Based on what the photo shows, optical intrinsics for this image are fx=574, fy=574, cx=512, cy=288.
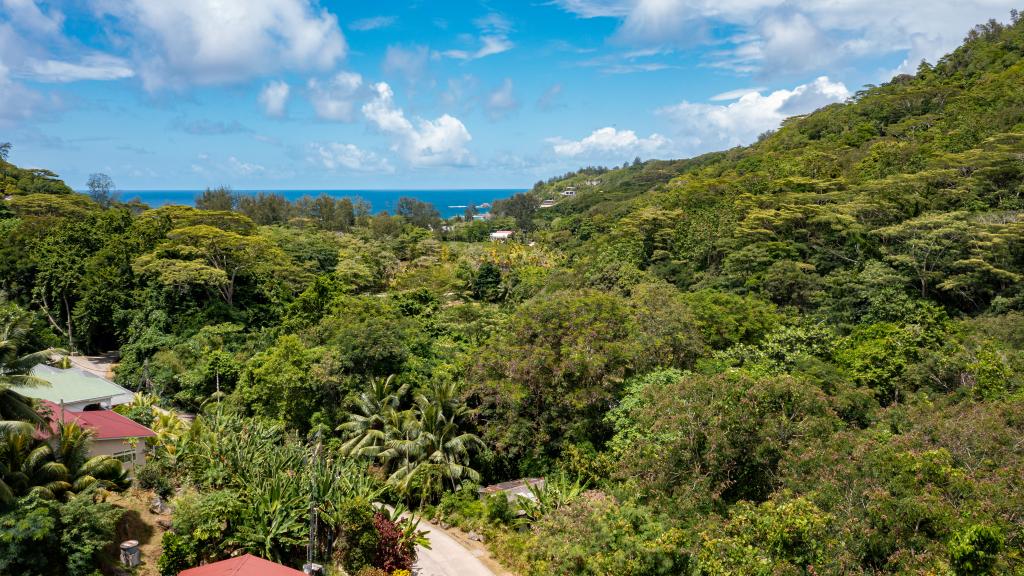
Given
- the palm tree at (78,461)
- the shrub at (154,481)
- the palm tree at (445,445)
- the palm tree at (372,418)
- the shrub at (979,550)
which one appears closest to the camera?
the shrub at (979,550)

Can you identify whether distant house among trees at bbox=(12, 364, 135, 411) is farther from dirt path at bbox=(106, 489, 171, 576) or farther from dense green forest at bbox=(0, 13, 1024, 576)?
dirt path at bbox=(106, 489, 171, 576)

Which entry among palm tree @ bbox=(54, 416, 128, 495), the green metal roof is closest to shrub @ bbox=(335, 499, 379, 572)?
palm tree @ bbox=(54, 416, 128, 495)

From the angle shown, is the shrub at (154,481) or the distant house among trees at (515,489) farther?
the distant house among trees at (515,489)

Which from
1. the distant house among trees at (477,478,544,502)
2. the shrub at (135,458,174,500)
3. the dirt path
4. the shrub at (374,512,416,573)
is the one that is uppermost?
the shrub at (135,458,174,500)

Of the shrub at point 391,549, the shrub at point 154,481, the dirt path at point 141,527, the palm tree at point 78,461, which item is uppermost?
the palm tree at point 78,461

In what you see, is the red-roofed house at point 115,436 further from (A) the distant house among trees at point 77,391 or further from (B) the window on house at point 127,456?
(A) the distant house among trees at point 77,391

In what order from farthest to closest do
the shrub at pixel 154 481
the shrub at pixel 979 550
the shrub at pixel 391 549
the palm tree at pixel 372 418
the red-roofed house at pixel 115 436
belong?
1. the palm tree at pixel 372 418
2. the red-roofed house at pixel 115 436
3. the shrub at pixel 154 481
4. the shrub at pixel 391 549
5. the shrub at pixel 979 550

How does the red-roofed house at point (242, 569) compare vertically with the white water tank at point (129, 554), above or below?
above

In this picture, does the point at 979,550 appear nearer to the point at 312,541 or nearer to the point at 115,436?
the point at 312,541

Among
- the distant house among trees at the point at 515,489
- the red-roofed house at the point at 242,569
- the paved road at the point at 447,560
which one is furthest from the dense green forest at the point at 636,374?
the red-roofed house at the point at 242,569
